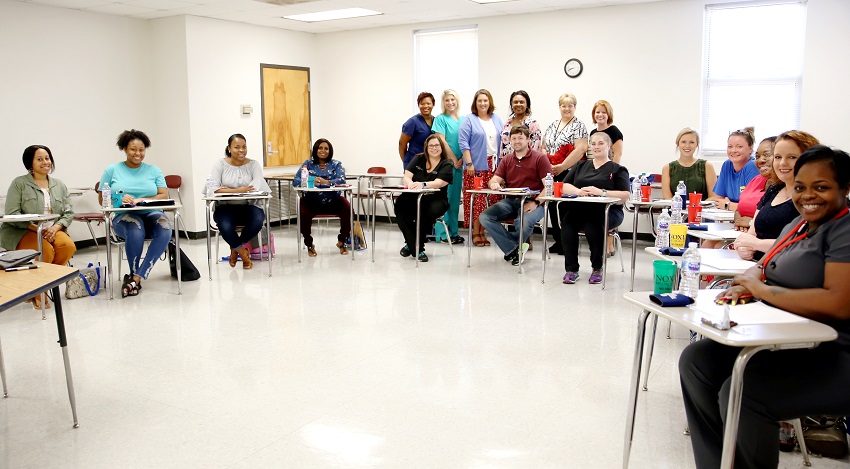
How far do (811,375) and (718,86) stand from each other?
5998mm

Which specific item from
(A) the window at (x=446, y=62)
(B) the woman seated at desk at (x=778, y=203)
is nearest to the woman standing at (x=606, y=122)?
(A) the window at (x=446, y=62)

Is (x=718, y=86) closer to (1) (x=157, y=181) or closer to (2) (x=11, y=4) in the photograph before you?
(1) (x=157, y=181)

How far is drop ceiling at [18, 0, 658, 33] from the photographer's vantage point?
7227mm

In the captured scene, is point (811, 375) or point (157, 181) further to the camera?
point (157, 181)

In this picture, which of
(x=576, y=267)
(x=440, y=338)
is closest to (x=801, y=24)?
(x=576, y=267)

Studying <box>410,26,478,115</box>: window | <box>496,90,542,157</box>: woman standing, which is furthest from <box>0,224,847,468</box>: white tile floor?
<box>410,26,478,115</box>: window

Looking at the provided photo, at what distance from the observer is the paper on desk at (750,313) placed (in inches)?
81.8

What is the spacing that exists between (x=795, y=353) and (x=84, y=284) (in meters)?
5.09

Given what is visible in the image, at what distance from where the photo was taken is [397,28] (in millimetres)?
9180

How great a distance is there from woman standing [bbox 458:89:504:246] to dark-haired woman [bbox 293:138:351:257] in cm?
138

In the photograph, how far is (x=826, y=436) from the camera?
2.62 metres

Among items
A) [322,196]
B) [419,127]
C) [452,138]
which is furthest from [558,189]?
[322,196]

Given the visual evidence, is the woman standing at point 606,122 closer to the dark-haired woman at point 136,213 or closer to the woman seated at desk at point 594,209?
the woman seated at desk at point 594,209

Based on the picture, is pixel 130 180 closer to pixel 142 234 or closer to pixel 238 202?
pixel 142 234
